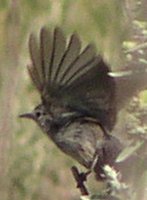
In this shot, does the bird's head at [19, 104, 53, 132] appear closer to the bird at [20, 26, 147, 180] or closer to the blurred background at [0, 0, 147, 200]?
the bird at [20, 26, 147, 180]

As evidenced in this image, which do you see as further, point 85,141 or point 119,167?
point 85,141

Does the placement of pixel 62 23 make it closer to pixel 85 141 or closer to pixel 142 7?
pixel 85 141

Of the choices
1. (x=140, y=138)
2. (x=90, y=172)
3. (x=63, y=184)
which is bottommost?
(x=63, y=184)

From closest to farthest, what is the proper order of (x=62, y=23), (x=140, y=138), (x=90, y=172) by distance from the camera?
1. (x=140, y=138)
2. (x=90, y=172)
3. (x=62, y=23)

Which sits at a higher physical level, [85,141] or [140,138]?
[140,138]

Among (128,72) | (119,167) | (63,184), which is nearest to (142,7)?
(128,72)

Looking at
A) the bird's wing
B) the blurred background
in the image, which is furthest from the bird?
the blurred background
